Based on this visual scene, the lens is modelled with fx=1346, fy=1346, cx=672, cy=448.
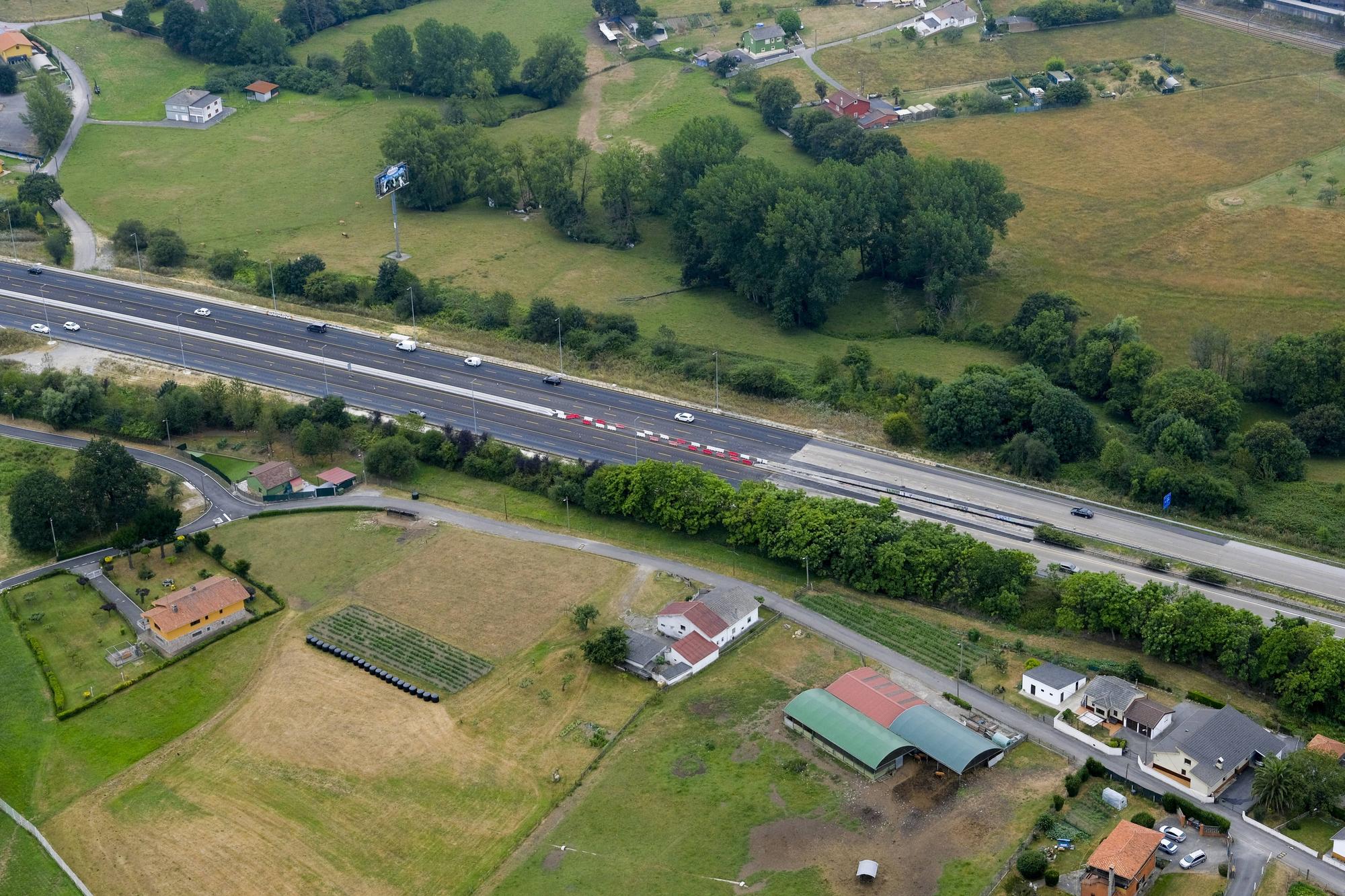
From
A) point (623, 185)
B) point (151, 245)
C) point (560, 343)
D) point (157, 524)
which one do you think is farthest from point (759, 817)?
point (151, 245)

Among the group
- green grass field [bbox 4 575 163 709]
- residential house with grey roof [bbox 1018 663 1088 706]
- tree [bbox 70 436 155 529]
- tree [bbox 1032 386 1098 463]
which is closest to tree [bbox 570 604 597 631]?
green grass field [bbox 4 575 163 709]

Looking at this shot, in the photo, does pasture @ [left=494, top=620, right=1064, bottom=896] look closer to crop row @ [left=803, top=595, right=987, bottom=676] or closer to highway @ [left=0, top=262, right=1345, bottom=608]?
crop row @ [left=803, top=595, right=987, bottom=676]

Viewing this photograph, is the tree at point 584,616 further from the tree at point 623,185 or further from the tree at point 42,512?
the tree at point 623,185

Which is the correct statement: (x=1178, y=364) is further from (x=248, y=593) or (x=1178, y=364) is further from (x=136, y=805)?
(x=136, y=805)

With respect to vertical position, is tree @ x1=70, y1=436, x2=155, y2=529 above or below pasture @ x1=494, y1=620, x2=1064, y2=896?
above

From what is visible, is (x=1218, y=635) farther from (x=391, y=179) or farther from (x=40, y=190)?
(x=40, y=190)

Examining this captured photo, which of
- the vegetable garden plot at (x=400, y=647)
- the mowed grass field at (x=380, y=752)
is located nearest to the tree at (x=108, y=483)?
the mowed grass field at (x=380, y=752)
